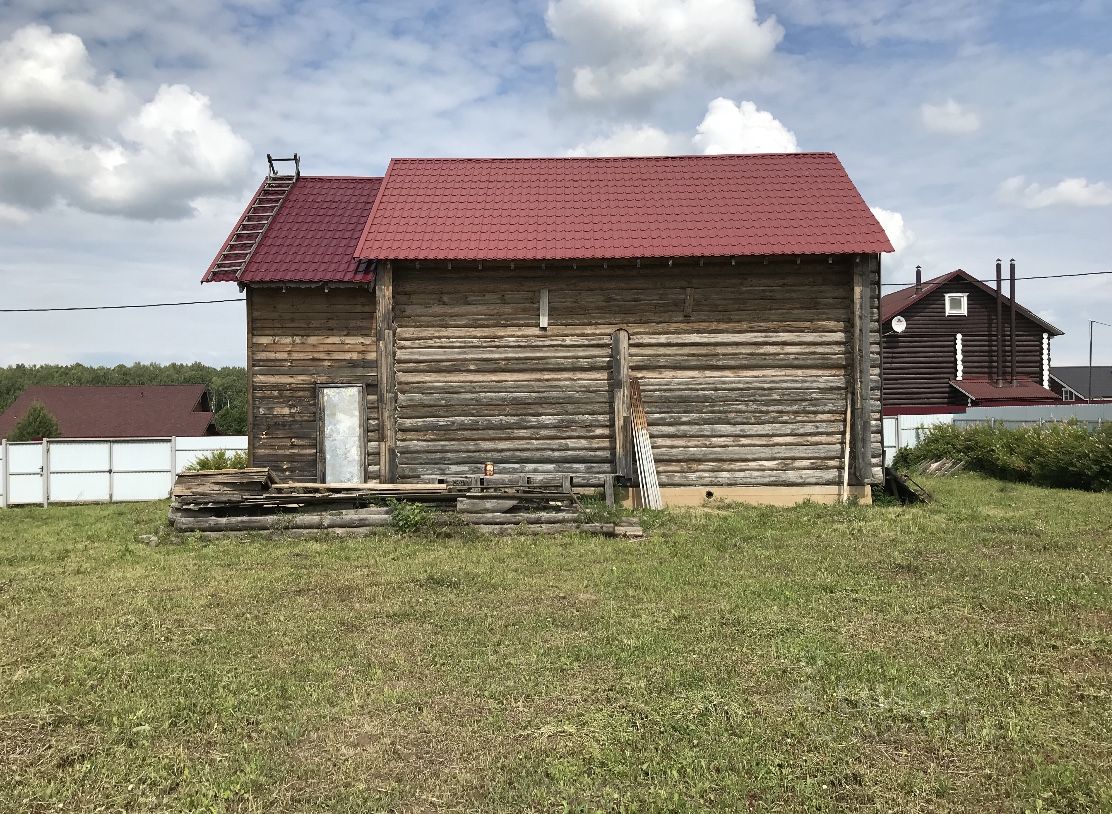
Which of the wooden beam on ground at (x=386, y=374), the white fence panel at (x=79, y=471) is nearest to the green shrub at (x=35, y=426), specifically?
the white fence panel at (x=79, y=471)

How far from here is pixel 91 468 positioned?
827 inches

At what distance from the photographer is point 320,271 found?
50.2 ft

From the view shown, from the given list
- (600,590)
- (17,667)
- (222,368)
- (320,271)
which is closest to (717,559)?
(600,590)

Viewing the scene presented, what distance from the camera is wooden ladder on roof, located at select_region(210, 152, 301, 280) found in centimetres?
1521

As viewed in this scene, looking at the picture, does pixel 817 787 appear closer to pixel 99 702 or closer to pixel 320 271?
pixel 99 702

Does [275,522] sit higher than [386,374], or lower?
lower

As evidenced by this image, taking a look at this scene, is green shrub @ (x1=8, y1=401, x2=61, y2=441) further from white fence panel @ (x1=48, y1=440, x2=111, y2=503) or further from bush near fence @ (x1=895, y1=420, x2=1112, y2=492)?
bush near fence @ (x1=895, y1=420, x2=1112, y2=492)

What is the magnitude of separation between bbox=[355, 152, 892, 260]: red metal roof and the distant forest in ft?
271

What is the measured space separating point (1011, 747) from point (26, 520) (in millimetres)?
18967

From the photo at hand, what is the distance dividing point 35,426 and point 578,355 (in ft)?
93.4

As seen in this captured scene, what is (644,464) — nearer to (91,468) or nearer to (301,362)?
Result: (301,362)

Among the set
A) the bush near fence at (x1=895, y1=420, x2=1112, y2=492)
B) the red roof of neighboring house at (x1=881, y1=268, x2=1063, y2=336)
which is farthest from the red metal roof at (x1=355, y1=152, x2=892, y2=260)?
the red roof of neighboring house at (x1=881, y1=268, x2=1063, y2=336)

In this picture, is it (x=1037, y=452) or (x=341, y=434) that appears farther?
(x=1037, y=452)

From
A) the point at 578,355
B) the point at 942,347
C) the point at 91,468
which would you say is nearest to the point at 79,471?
the point at 91,468
